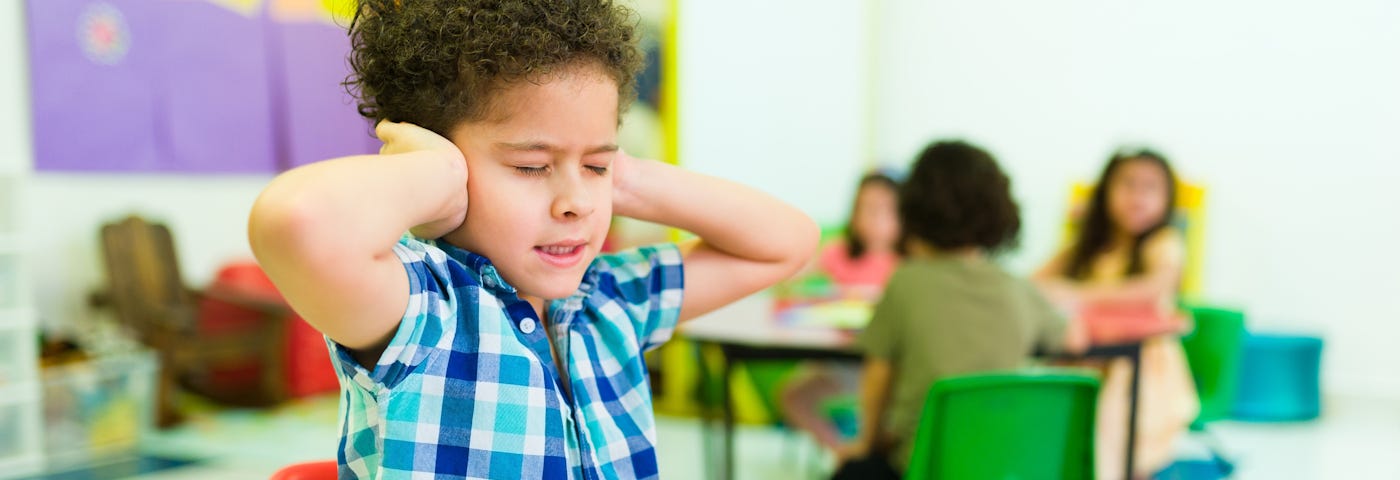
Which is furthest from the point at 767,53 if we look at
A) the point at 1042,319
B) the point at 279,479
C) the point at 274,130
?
the point at 279,479

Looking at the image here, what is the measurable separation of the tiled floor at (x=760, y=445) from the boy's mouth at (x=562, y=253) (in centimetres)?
257

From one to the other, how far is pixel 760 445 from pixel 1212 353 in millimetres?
1533

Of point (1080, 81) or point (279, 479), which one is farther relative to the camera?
point (1080, 81)

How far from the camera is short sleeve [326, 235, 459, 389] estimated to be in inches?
29.0

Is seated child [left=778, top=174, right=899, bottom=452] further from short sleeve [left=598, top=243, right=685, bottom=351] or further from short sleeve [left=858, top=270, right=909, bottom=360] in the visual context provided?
short sleeve [left=598, top=243, right=685, bottom=351]

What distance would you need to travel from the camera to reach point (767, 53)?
182 inches

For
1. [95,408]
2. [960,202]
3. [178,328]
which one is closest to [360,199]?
[960,202]

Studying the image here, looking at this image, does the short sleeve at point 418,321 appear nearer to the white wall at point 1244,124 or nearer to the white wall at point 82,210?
the white wall at point 82,210

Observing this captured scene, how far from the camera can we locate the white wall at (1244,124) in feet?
14.1

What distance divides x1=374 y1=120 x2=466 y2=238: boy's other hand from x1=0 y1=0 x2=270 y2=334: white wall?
336 cm

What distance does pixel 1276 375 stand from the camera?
4273 mm

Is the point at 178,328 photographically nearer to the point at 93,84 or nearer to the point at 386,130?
the point at 93,84

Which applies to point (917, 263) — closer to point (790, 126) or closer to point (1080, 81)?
point (790, 126)

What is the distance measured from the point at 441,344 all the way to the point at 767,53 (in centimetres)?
398
